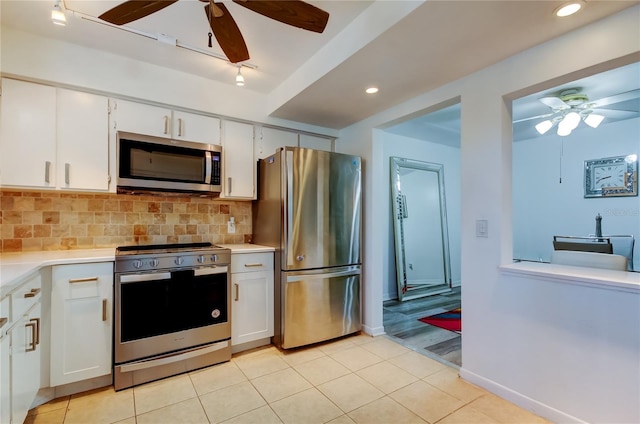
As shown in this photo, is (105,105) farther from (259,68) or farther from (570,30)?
(570,30)

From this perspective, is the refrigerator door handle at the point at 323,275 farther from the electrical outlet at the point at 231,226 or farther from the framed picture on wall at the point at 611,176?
the framed picture on wall at the point at 611,176

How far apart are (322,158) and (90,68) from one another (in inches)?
78.8

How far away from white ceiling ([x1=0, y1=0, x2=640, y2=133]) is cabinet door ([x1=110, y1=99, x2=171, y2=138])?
0.40m

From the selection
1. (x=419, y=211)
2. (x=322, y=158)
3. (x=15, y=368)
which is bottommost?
(x=15, y=368)

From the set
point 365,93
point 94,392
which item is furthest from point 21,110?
point 365,93

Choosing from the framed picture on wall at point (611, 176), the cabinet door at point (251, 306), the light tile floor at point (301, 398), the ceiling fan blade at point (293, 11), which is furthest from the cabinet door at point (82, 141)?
the framed picture on wall at point (611, 176)

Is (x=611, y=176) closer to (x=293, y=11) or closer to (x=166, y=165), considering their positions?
(x=293, y=11)

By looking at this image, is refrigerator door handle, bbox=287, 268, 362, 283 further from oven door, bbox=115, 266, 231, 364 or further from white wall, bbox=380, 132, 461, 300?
white wall, bbox=380, 132, 461, 300

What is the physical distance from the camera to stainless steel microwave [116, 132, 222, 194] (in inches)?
91.1

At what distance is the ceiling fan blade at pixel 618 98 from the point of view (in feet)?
9.15

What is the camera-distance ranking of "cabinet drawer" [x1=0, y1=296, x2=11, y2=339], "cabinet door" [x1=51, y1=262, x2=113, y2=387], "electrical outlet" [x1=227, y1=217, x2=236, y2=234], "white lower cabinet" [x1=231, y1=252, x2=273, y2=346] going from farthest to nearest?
"electrical outlet" [x1=227, y1=217, x2=236, y2=234] → "white lower cabinet" [x1=231, y1=252, x2=273, y2=346] → "cabinet door" [x1=51, y1=262, x2=113, y2=387] → "cabinet drawer" [x1=0, y1=296, x2=11, y2=339]

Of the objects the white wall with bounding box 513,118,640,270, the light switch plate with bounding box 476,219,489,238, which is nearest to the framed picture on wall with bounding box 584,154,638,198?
the white wall with bounding box 513,118,640,270

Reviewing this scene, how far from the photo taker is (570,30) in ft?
5.53

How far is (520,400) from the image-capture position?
186 cm
